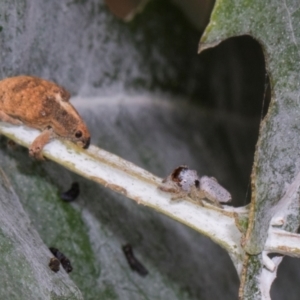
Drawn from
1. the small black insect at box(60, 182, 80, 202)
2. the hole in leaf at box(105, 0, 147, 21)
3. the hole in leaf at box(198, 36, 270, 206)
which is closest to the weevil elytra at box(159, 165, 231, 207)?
the small black insect at box(60, 182, 80, 202)

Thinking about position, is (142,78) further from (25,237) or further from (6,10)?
(25,237)

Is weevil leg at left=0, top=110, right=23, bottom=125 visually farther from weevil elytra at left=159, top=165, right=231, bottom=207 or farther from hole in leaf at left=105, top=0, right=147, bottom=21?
hole in leaf at left=105, top=0, right=147, bottom=21

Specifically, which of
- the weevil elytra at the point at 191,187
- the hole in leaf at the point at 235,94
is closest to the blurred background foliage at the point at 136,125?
the hole in leaf at the point at 235,94

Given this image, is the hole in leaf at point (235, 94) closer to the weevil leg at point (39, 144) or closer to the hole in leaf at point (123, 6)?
the hole in leaf at point (123, 6)

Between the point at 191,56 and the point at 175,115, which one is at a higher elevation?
the point at 191,56

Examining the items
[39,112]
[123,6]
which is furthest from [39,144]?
[123,6]

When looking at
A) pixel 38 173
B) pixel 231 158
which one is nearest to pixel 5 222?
pixel 38 173
